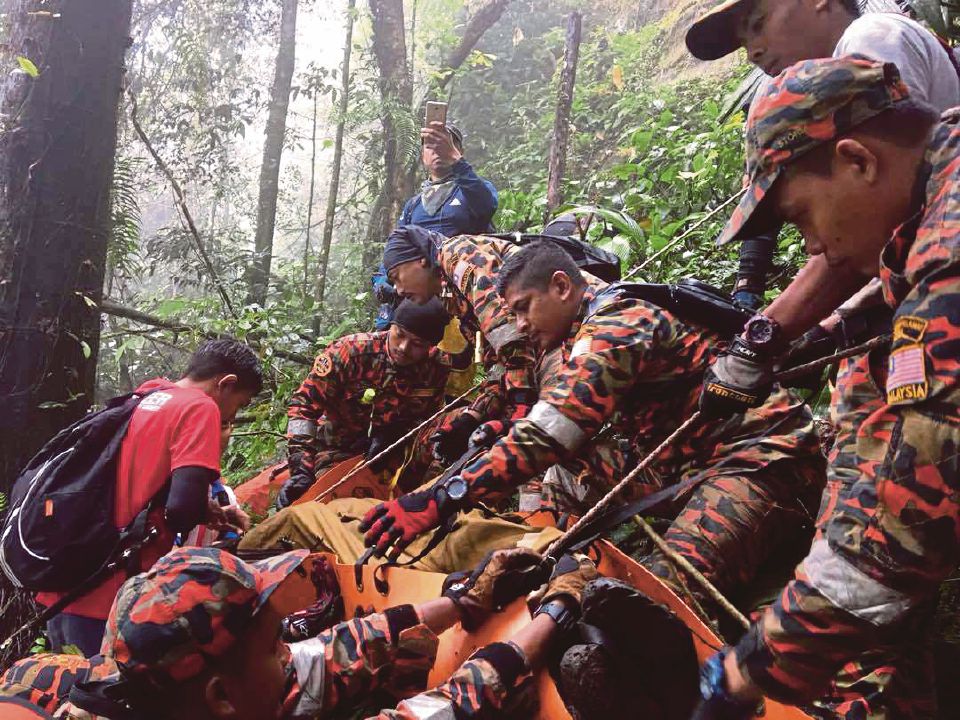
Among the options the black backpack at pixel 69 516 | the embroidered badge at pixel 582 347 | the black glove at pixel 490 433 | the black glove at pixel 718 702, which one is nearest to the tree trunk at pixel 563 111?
the black glove at pixel 490 433

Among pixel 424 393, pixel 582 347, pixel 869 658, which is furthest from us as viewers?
pixel 424 393

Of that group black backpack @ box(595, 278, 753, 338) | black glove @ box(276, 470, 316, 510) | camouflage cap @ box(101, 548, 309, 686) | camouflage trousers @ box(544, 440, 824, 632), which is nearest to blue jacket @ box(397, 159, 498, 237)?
black glove @ box(276, 470, 316, 510)

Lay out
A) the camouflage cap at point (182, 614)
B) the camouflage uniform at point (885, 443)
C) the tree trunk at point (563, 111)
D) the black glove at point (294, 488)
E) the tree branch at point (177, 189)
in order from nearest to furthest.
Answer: the camouflage uniform at point (885, 443)
the camouflage cap at point (182, 614)
the black glove at point (294, 488)
the tree branch at point (177, 189)
the tree trunk at point (563, 111)

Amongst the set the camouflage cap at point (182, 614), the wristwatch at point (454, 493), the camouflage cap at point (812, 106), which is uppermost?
the camouflage cap at point (812, 106)

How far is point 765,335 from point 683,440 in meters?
0.73

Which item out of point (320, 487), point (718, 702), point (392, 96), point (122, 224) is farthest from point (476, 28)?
point (718, 702)

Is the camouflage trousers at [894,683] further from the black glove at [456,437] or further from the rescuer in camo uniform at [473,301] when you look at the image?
the black glove at [456,437]

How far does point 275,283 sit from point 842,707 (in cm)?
992

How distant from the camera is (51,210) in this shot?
A: 13.8 ft

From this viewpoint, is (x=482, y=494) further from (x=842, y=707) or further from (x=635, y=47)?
(x=635, y=47)

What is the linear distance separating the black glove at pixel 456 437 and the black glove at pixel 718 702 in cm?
332

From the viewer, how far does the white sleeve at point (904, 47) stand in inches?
89.6

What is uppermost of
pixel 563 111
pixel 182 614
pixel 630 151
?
pixel 563 111

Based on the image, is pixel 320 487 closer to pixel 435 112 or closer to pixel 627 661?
pixel 435 112
